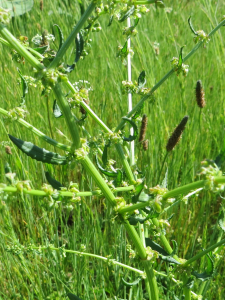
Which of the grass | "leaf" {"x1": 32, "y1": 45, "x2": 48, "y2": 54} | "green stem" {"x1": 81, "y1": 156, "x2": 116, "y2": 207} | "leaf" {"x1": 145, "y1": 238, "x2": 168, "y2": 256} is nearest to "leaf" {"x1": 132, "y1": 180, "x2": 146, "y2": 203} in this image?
"green stem" {"x1": 81, "y1": 156, "x2": 116, "y2": 207}

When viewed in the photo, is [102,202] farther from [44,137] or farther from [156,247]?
[44,137]

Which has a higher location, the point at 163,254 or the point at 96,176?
the point at 96,176

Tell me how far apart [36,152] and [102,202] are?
0.92 metres

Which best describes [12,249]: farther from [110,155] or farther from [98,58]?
[98,58]

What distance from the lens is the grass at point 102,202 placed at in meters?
1.13

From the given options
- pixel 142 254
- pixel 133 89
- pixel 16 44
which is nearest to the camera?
pixel 16 44

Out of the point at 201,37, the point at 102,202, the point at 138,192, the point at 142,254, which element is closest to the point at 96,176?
the point at 138,192

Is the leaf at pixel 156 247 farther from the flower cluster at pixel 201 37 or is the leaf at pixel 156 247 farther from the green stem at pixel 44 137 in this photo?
the flower cluster at pixel 201 37

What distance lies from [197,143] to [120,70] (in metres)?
0.52

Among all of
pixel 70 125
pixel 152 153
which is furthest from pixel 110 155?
pixel 70 125

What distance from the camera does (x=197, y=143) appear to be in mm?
1519

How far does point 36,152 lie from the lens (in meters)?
0.58

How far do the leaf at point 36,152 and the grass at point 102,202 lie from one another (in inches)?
16.4

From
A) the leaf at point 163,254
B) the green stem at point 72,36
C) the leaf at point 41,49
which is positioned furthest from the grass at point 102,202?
the green stem at point 72,36
